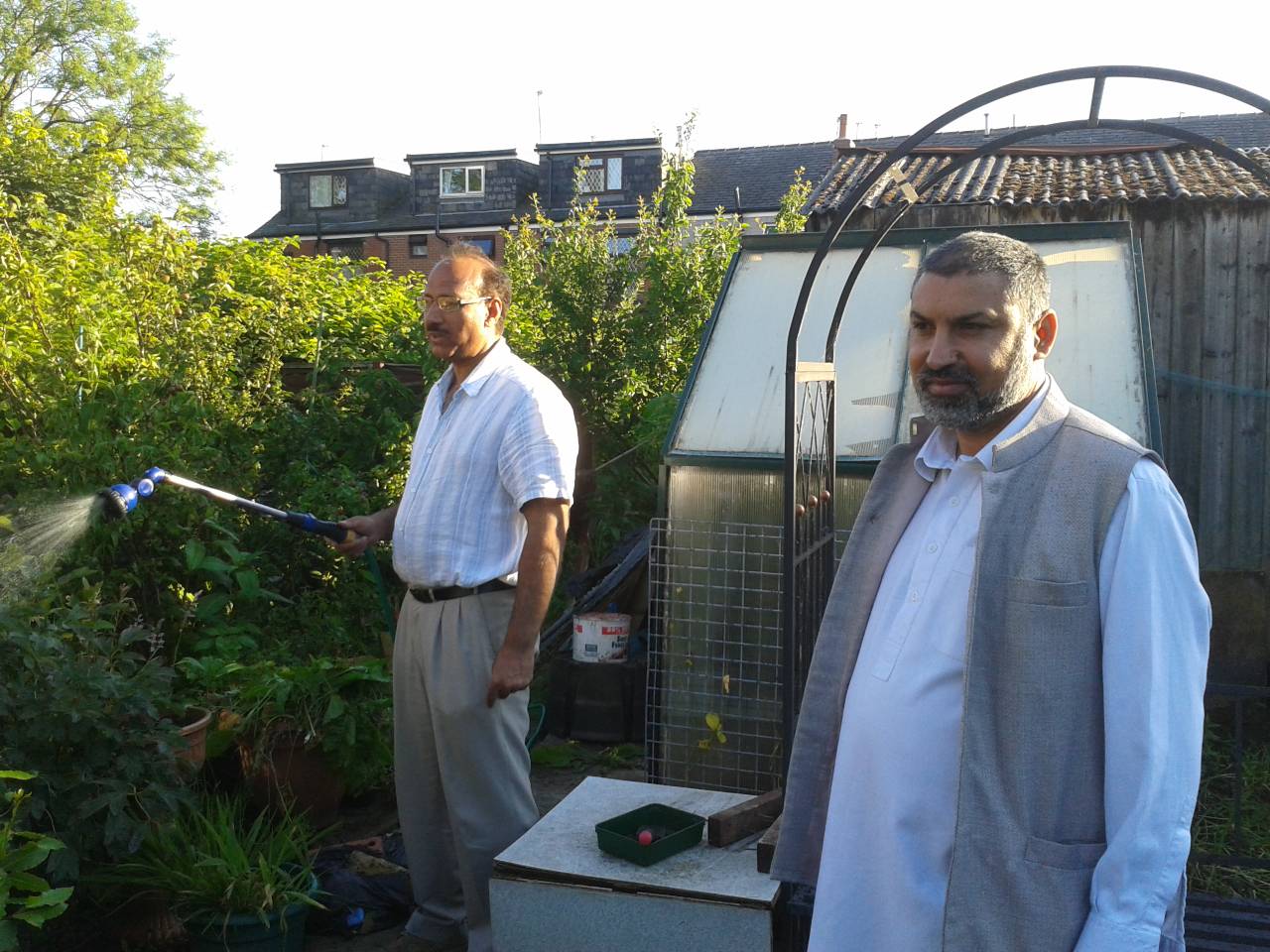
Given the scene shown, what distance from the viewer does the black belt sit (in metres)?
3.37

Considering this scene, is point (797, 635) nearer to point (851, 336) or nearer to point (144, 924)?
point (851, 336)

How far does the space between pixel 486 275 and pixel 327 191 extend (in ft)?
124

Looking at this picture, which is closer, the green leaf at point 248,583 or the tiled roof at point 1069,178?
the green leaf at point 248,583

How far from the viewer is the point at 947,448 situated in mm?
2033

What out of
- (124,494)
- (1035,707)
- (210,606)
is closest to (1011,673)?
(1035,707)

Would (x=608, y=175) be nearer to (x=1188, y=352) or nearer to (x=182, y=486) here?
(x=1188, y=352)

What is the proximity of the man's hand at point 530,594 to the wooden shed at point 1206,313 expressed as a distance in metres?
3.43

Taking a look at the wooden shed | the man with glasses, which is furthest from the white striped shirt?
the wooden shed

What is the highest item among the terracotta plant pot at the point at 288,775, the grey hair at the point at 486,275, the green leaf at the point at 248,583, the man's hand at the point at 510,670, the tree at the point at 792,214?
the tree at the point at 792,214

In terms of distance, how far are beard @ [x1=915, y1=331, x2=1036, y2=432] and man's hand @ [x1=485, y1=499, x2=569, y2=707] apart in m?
1.56

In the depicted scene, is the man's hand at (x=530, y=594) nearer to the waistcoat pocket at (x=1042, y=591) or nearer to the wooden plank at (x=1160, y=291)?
the waistcoat pocket at (x=1042, y=591)

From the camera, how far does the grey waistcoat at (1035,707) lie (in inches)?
65.5

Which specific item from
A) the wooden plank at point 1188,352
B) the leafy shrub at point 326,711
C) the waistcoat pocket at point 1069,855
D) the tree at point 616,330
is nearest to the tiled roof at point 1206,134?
the wooden plank at point 1188,352

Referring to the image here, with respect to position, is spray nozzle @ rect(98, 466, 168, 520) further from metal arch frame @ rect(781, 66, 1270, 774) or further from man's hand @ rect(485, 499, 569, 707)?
metal arch frame @ rect(781, 66, 1270, 774)
